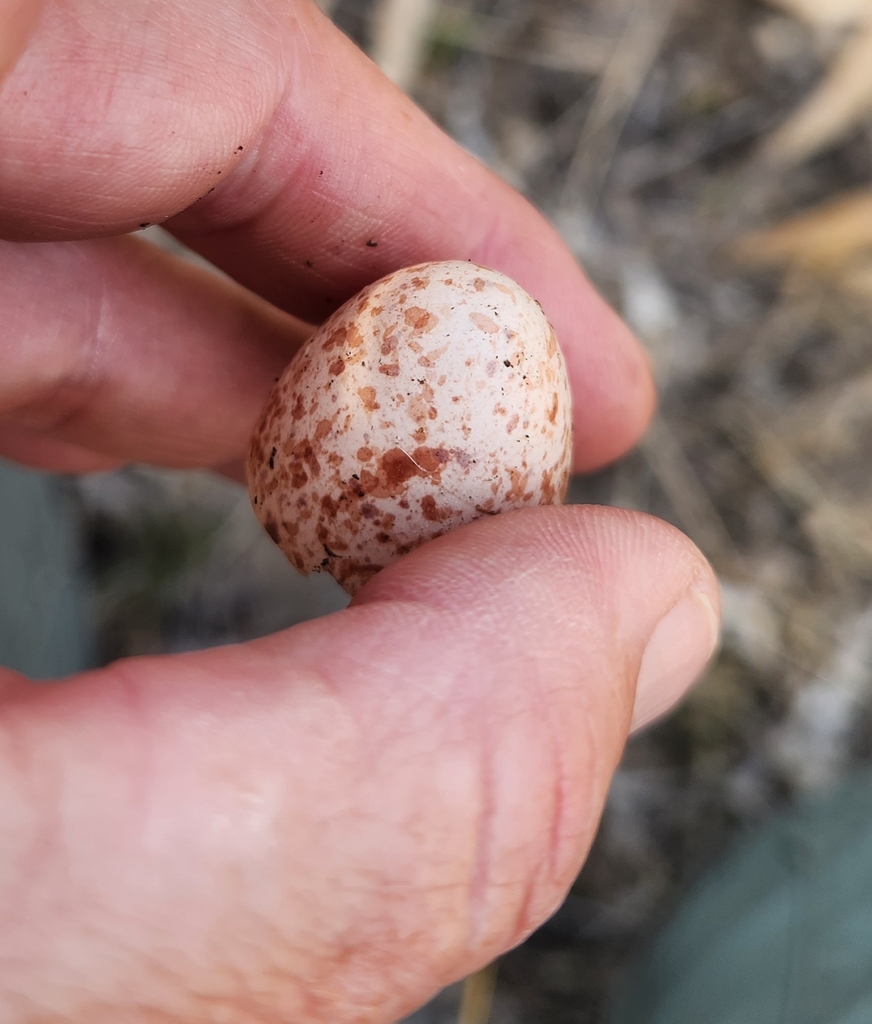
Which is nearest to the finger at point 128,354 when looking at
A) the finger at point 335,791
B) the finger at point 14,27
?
the finger at point 14,27

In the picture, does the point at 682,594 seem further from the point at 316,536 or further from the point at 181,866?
the point at 181,866

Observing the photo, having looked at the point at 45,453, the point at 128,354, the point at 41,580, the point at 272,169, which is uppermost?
the point at 272,169

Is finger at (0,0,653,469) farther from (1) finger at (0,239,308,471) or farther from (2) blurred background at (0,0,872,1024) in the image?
(2) blurred background at (0,0,872,1024)

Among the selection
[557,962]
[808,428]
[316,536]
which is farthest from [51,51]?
[557,962]

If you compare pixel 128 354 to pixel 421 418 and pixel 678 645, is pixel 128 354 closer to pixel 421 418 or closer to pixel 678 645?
pixel 421 418

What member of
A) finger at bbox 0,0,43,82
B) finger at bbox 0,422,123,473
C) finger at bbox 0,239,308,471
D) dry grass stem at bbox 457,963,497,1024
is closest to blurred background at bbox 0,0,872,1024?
dry grass stem at bbox 457,963,497,1024

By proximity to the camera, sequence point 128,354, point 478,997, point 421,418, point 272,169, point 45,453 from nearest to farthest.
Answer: point 421,418
point 272,169
point 128,354
point 45,453
point 478,997

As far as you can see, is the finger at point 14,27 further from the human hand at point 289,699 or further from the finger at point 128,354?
the finger at point 128,354

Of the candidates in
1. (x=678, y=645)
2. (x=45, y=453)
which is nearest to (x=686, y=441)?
(x=678, y=645)
